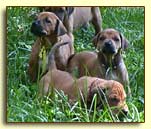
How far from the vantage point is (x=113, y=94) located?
20.2ft

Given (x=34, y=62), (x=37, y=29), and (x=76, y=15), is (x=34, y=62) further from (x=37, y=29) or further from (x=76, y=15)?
(x=76, y=15)

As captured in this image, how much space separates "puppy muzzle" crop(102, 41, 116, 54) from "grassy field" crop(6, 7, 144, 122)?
7 centimetres

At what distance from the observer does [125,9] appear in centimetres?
624

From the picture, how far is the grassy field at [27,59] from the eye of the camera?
245 inches

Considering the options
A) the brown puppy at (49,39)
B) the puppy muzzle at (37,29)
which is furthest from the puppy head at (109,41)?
the puppy muzzle at (37,29)

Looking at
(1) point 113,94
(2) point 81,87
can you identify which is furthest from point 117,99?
(2) point 81,87

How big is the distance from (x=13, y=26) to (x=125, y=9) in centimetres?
61

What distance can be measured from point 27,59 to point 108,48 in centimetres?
45

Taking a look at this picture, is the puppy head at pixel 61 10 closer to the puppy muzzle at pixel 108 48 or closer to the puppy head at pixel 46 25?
the puppy head at pixel 46 25

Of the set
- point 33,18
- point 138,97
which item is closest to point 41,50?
point 33,18

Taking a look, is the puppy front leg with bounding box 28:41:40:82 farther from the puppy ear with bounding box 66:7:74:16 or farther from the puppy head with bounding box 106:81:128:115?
the puppy head with bounding box 106:81:128:115

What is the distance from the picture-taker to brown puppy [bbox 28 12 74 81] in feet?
20.4
